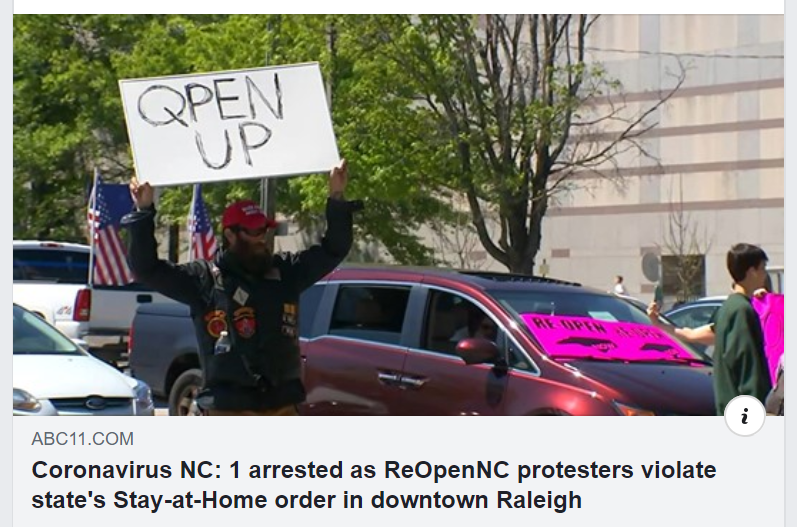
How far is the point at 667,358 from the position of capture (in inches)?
320

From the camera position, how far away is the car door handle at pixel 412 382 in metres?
8.02

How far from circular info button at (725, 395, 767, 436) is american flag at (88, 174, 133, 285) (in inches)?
588

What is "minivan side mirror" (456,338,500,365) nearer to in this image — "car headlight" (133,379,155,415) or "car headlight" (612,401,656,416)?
"car headlight" (612,401,656,416)

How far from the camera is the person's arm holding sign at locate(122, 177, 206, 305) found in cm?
527

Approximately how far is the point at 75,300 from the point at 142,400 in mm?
8213

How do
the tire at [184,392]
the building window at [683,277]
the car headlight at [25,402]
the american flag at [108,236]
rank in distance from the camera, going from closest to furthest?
the car headlight at [25,402] < the tire at [184,392] < the american flag at [108,236] < the building window at [683,277]

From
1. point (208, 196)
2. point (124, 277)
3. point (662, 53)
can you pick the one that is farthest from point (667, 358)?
point (662, 53)

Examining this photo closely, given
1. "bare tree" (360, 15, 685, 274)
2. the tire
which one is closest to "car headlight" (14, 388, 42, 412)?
the tire

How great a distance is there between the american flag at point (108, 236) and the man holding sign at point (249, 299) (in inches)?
542

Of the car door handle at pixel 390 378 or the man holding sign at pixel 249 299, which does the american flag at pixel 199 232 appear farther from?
the man holding sign at pixel 249 299

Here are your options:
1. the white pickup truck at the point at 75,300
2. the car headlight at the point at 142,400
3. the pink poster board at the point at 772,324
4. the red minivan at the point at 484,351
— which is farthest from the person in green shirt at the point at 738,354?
the white pickup truck at the point at 75,300

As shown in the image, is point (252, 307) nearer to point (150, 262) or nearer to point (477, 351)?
point (150, 262)

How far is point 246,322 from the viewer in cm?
544

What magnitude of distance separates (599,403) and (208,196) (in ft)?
67.5
